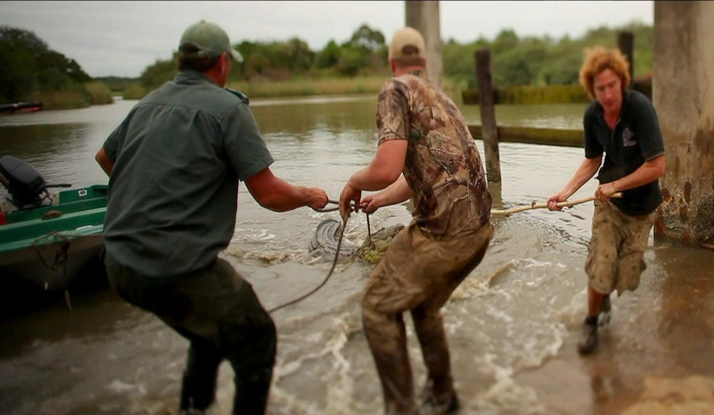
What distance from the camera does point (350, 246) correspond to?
305 inches

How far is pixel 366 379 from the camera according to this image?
4391 millimetres

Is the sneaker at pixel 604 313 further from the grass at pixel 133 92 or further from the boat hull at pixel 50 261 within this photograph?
the grass at pixel 133 92

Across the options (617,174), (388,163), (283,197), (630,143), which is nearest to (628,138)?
(630,143)

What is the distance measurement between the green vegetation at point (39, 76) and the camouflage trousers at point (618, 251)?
333 inches

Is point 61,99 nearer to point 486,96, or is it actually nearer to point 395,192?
point 486,96

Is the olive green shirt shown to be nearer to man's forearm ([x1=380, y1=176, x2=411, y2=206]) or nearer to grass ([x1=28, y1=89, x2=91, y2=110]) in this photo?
man's forearm ([x1=380, y1=176, x2=411, y2=206])

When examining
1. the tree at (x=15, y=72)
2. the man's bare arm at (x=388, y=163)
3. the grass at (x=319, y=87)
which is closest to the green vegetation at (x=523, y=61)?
the grass at (x=319, y=87)

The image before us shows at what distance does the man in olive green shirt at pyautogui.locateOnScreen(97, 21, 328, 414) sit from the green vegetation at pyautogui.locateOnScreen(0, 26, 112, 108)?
7276 mm

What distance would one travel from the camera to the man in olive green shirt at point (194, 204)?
304 cm

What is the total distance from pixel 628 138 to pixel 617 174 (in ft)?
0.88

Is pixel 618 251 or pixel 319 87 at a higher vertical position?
pixel 319 87

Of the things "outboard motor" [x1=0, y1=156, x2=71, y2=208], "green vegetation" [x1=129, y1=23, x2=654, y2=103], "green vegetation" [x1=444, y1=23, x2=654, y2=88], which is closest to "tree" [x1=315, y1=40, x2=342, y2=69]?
"green vegetation" [x1=129, y1=23, x2=654, y2=103]

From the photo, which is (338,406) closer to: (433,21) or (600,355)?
(600,355)

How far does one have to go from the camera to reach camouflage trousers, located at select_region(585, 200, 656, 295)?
174 inches
